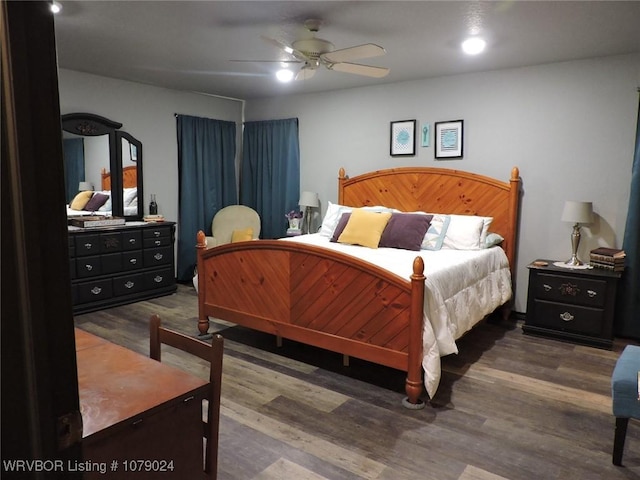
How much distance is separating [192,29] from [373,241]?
85.3 inches

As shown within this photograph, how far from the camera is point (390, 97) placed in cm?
491

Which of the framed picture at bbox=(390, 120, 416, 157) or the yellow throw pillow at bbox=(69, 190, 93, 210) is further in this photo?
the framed picture at bbox=(390, 120, 416, 157)

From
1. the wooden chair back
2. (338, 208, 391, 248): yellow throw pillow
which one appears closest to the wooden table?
the wooden chair back

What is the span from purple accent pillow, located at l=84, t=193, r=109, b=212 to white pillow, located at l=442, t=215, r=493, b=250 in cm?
357

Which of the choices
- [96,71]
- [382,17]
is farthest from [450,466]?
[96,71]

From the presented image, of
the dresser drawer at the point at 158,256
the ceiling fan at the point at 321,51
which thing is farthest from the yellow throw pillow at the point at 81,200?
the ceiling fan at the point at 321,51

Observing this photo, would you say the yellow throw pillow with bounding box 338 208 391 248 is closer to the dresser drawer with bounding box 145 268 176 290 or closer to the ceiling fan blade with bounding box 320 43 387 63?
the ceiling fan blade with bounding box 320 43 387 63

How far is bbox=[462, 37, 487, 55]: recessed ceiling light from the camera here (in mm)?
3318

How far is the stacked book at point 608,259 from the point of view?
362 cm

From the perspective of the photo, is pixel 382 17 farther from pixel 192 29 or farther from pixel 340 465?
pixel 340 465

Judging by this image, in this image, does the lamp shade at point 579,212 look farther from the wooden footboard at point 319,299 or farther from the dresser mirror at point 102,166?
the dresser mirror at point 102,166

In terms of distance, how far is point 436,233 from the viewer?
13.5 feet

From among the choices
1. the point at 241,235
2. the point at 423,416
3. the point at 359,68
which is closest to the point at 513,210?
the point at 359,68

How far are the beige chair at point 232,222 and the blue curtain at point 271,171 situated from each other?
20 cm
